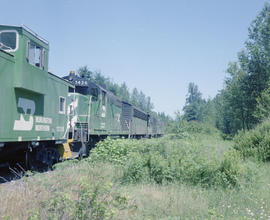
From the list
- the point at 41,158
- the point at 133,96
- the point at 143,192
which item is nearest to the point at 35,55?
the point at 41,158

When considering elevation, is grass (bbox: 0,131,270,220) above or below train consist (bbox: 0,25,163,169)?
below

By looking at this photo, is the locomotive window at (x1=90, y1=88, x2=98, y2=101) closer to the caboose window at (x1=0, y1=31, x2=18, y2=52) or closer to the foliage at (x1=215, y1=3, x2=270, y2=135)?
the caboose window at (x1=0, y1=31, x2=18, y2=52)

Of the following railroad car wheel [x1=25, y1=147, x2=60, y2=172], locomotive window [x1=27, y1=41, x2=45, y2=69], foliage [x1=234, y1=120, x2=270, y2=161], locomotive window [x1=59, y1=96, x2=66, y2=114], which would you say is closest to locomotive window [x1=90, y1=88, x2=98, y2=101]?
locomotive window [x1=59, y1=96, x2=66, y2=114]

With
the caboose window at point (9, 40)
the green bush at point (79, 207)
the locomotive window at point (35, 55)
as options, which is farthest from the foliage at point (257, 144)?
the caboose window at point (9, 40)

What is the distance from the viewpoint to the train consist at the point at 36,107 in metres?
7.37

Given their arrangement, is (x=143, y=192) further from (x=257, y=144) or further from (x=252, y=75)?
(x=252, y=75)

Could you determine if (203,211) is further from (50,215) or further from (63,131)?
(63,131)

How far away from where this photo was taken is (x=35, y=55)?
8523 millimetres

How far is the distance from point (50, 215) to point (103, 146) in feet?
20.9

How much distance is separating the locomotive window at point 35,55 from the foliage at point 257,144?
9.18 m

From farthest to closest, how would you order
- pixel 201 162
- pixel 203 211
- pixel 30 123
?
pixel 30 123 < pixel 201 162 < pixel 203 211

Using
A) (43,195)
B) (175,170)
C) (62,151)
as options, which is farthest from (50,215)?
(62,151)

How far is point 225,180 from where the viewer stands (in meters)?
6.70

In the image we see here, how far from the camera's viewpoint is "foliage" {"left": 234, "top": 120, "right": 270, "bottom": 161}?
1159 centimetres
